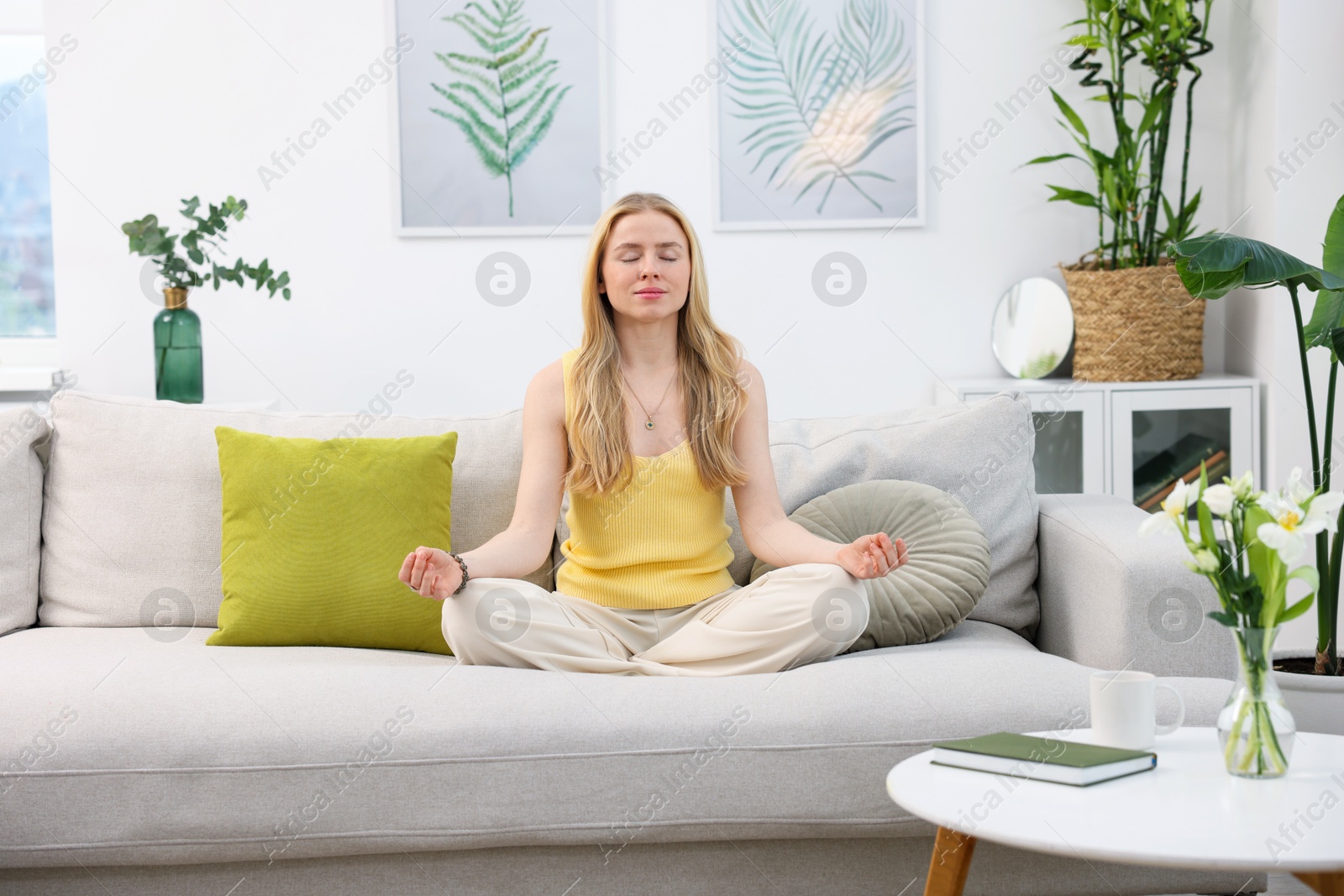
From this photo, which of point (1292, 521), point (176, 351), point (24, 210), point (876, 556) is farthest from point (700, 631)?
point (24, 210)

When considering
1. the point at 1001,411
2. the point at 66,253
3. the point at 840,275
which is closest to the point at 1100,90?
the point at 840,275

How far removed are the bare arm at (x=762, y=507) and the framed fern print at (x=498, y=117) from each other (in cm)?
132

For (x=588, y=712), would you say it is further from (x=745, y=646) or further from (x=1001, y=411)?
(x=1001, y=411)

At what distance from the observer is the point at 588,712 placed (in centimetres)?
147

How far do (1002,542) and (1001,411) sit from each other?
0.24 m

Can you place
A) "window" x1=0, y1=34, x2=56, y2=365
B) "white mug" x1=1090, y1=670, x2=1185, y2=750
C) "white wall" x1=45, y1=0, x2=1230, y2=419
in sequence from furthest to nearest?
"window" x1=0, y1=34, x2=56, y2=365 < "white wall" x1=45, y1=0, x2=1230, y2=419 < "white mug" x1=1090, y1=670, x2=1185, y2=750

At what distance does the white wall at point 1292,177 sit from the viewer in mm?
2795

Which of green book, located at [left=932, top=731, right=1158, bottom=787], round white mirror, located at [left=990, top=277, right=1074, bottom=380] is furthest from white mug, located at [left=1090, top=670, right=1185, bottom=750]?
round white mirror, located at [left=990, top=277, right=1074, bottom=380]

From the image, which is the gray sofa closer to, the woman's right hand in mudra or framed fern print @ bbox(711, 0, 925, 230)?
the woman's right hand in mudra

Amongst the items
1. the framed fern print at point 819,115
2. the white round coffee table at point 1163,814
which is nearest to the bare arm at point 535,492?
the white round coffee table at point 1163,814

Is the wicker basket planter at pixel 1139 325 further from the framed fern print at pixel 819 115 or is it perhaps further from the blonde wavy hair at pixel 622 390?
the blonde wavy hair at pixel 622 390

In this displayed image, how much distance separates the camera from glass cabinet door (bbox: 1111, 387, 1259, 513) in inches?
113

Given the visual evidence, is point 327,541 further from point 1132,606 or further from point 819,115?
point 819,115

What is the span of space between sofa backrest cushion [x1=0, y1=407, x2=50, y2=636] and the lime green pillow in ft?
1.25
